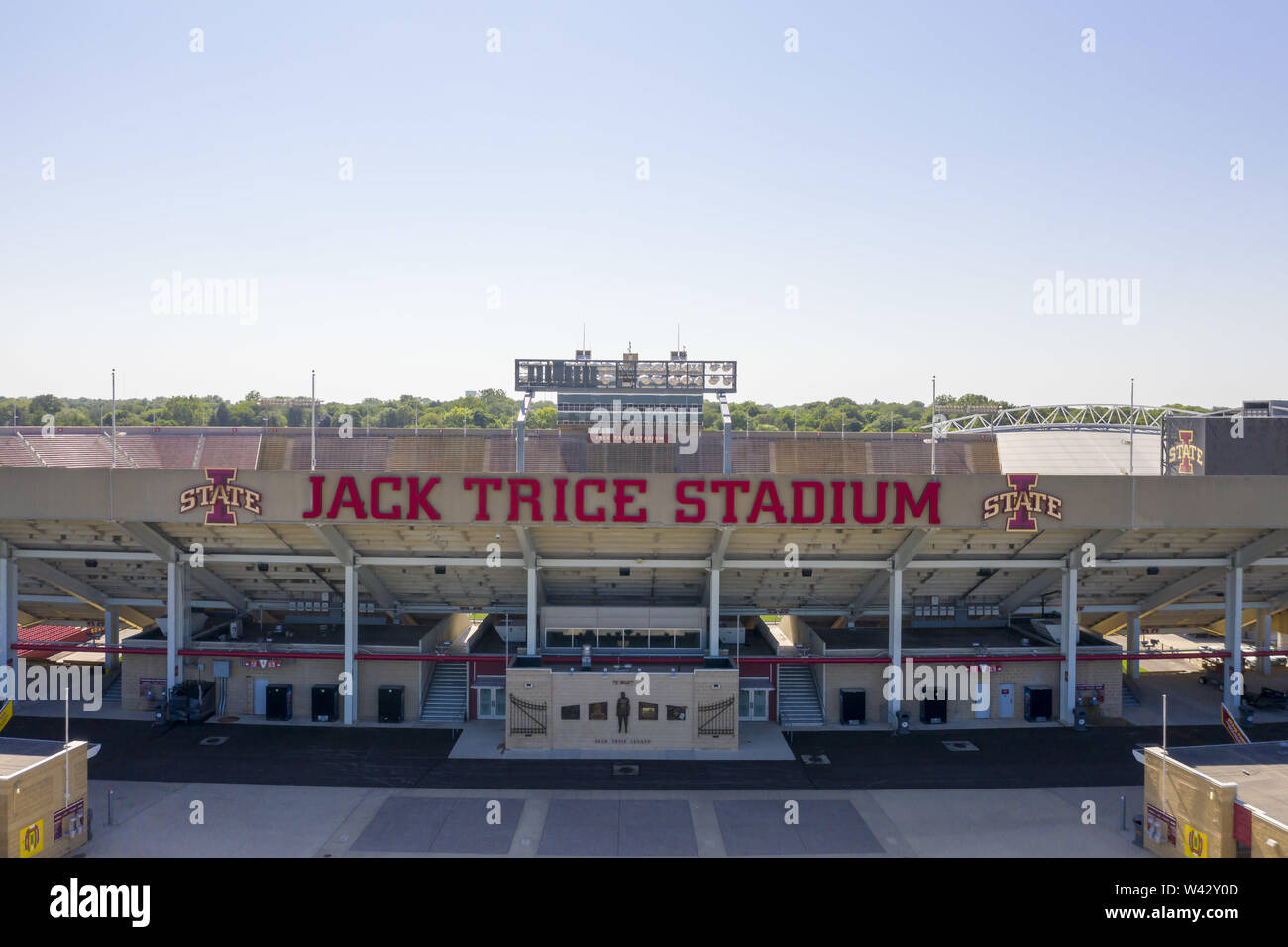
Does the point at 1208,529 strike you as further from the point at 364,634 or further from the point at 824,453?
the point at 364,634

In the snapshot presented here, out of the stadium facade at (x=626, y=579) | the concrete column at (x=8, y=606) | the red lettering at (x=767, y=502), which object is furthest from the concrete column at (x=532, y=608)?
the concrete column at (x=8, y=606)

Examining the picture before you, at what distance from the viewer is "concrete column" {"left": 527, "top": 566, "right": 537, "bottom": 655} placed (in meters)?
38.9

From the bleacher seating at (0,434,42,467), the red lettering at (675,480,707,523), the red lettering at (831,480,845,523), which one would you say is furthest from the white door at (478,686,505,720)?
the bleacher seating at (0,434,42,467)

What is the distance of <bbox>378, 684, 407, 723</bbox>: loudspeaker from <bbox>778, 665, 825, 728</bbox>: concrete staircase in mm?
18048

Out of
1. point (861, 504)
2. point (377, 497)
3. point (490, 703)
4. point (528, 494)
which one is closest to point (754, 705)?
point (861, 504)

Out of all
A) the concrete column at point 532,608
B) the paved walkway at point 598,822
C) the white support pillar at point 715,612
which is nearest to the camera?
the paved walkway at point 598,822

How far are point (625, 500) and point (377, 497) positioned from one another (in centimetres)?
1034

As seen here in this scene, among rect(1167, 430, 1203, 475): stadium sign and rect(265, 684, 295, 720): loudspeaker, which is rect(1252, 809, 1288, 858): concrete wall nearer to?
rect(1167, 430, 1203, 475): stadium sign

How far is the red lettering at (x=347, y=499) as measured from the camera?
1378 inches

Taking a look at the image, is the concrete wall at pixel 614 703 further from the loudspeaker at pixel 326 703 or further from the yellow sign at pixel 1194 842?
the yellow sign at pixel 1194 842

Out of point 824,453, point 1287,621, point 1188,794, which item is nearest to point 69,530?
point 824,453

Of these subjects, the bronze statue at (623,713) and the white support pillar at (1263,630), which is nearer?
the bronze statue at (623,713)

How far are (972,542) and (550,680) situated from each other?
2027 cm

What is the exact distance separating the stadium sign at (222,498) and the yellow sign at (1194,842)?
35502 millimetres
